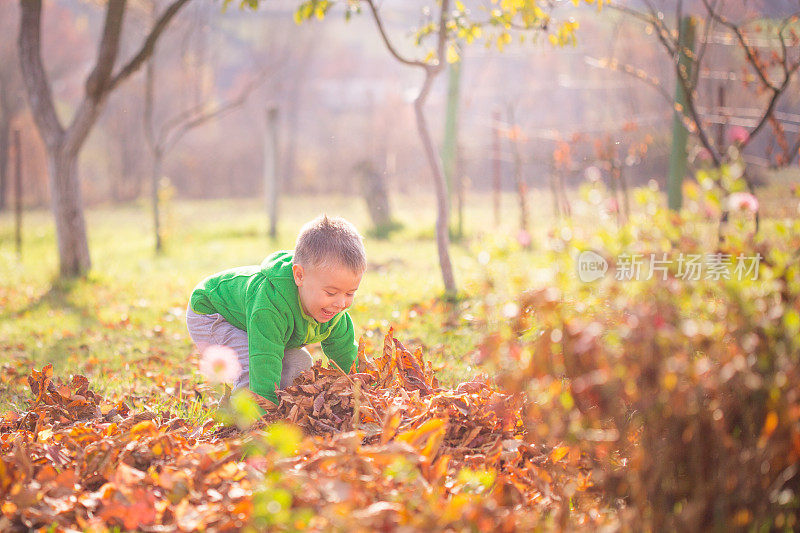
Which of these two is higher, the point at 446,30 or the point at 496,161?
the point at 446,30

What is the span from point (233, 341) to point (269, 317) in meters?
0.60

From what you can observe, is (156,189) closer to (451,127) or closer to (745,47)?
(451,127)

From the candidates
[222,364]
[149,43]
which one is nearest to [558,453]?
[222,364]

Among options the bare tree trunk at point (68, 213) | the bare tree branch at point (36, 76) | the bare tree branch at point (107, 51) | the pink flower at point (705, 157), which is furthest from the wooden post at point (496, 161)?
the bare tree branch at point (36, 76)

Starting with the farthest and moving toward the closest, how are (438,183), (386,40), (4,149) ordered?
(4,149)
(438,183)
(386,40)

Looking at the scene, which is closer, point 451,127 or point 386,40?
point 386,40

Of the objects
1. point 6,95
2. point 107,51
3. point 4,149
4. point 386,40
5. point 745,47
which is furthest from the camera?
point 4,149

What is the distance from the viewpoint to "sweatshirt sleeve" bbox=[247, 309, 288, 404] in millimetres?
2932

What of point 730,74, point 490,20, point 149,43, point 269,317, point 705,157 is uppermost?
point 149,43

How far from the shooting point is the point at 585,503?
83.7 inches

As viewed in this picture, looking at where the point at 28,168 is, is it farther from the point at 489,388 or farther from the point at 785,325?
the point at 785,325

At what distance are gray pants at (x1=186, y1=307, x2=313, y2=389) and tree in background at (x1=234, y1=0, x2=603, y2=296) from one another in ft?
6.90

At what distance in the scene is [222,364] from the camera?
3.22m

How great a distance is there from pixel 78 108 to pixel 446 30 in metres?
4.52
